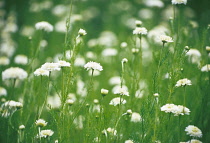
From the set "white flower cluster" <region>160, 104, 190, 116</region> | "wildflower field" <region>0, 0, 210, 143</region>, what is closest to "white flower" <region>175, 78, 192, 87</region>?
"wildflower field" <region>0, 0, 210, 143</region>

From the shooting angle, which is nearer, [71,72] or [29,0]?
[71,72]

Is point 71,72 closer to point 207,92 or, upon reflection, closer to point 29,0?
point 207,92

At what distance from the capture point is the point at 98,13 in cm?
870

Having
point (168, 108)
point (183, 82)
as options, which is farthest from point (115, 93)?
point (183, 82)

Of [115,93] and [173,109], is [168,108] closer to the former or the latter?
[173,109]

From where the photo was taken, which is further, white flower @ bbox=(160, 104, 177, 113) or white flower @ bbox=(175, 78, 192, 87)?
white flower @ bbox=(175, 78, 192, 87)

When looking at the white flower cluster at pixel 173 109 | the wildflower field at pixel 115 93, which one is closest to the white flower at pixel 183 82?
the wildflower field at pixel 115 93

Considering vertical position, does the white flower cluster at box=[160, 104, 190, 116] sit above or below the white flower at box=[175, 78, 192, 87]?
below

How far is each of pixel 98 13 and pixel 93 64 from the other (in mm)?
6203

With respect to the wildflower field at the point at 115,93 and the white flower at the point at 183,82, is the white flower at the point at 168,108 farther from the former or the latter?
the white flower at the point at 183,82

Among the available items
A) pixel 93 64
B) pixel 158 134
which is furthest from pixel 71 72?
pixel 158 134

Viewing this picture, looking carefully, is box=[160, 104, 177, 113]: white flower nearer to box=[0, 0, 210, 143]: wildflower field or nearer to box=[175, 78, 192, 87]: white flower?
box=[0, 0, 210, 143]: wildflower field

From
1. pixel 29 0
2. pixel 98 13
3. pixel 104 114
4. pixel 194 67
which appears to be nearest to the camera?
pixel 104 114

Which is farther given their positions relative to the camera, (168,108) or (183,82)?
(183,82)
